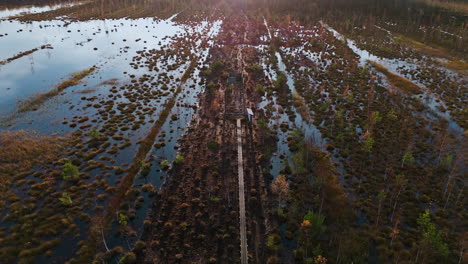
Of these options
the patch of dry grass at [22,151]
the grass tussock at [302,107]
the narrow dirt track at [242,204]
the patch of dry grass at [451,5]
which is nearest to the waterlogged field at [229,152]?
the patch of dry grass at [22,151]

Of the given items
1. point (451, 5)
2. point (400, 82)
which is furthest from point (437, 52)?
point (451, 5)

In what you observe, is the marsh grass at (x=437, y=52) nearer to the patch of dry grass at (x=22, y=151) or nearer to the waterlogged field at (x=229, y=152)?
the waterlogged field at (x=229, y=152)

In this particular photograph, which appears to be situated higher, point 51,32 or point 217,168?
point 51,32

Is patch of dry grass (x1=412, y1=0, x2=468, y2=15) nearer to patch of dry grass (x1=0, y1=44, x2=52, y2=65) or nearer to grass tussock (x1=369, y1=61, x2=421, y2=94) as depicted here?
grass tussock (x1=369, y1=61, x2=421, y2=94)

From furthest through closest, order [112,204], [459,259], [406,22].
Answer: [406,22]
[112,204]
[459,259]

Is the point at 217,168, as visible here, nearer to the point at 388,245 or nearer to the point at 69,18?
the point at 388,245

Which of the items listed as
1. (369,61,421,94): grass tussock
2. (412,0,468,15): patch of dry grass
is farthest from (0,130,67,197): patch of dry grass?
(412,0,468,15): patch of dry grass

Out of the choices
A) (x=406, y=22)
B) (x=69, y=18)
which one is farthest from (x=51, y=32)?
(x=406, y=22)
